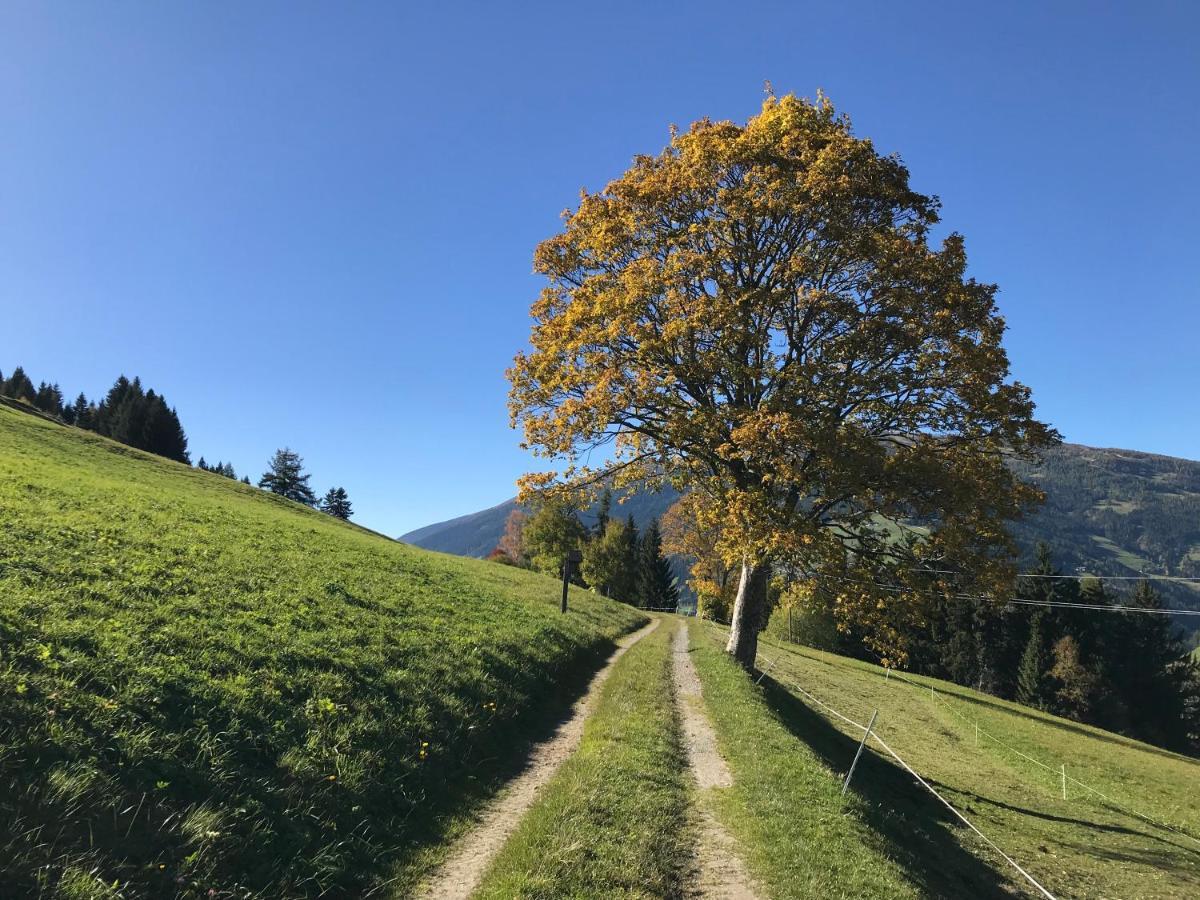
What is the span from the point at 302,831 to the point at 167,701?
275cm

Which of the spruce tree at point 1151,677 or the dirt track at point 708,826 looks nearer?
the dirt track at point 708,826

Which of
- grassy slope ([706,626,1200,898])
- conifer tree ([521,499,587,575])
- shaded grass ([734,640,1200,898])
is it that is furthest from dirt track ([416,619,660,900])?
conifer tree ([521,499,587,575])

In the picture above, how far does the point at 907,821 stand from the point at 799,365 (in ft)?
35.2

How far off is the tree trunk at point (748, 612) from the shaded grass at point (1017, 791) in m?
1.65

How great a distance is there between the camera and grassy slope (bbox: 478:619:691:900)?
7219 millimetres

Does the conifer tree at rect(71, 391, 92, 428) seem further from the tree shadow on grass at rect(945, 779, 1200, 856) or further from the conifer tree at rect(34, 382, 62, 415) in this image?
the tree shadow on grass at rect(945, 779, 1200, 856)

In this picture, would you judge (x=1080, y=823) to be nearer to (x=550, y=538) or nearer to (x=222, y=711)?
(x=222, y=711)

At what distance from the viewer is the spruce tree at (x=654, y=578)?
98438mm

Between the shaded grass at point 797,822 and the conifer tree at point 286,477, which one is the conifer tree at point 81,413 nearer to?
the conifer tree at point 286,477

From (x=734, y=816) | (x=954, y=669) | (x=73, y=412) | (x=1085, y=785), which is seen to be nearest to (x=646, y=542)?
(x=954, y=669)

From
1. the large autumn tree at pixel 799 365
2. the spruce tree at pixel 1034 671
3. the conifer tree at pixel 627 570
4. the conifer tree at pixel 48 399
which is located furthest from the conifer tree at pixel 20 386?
the spruce tree at pixel 1034 671

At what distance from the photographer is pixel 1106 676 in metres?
69.8

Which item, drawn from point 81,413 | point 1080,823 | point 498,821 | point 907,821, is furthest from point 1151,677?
point 81,413

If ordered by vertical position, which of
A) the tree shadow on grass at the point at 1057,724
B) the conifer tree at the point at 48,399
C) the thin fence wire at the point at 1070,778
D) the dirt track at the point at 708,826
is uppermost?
the conifer tree at the point at 48,399
